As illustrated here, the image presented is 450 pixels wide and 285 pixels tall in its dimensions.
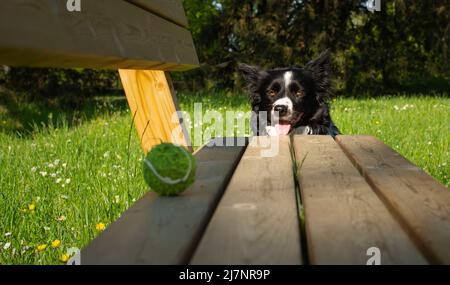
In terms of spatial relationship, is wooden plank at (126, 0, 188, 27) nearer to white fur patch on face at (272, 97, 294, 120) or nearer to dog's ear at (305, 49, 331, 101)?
white fur patch on face at (272, 97, 294, 120)

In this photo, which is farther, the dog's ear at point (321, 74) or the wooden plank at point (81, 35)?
the dog's ear at point (321, 74)

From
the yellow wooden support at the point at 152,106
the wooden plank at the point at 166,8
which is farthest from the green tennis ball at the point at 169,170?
the yellow wooden support at the point at 152,106

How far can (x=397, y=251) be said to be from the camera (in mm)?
1115

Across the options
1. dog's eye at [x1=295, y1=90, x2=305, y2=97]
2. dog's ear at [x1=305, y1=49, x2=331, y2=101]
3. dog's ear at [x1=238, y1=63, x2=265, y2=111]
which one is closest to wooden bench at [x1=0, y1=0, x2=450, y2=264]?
dog's eye at [x1=295, y1=90, x2=305, y2=97]

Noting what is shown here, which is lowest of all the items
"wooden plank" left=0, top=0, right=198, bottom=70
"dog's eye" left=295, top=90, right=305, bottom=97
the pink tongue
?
the pink tongue

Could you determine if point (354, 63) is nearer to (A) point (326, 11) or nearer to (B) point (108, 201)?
(A) point (326, 11)

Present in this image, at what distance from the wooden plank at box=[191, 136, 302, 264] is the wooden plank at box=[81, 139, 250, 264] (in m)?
0.04

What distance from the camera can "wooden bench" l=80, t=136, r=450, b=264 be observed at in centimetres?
109

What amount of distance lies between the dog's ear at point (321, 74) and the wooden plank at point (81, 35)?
3.16 metres

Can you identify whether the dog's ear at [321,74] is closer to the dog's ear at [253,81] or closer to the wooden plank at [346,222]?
the dog's ear at [253,81]

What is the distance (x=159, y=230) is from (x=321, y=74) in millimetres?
4874

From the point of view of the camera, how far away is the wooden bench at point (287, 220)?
1.09m
